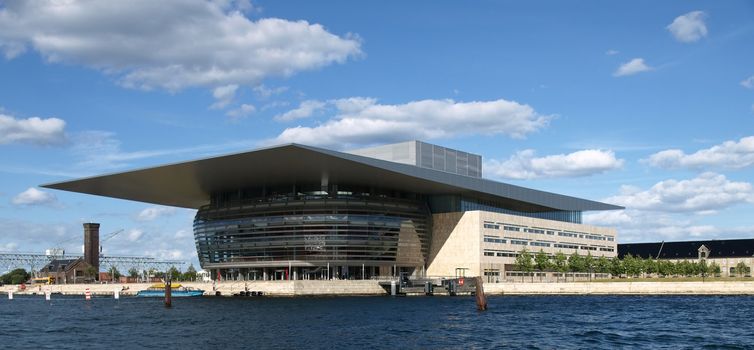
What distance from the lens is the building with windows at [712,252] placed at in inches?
5079

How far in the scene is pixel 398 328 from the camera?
37656mm

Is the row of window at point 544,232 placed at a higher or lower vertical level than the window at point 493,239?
→ higher

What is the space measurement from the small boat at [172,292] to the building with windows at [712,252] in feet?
232

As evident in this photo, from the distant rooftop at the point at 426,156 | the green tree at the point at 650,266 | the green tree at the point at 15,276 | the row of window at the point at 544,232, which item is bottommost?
the green tree at the point at 15,276

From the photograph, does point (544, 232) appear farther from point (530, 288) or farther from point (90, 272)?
point (90, 272)

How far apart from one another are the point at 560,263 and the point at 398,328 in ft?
206

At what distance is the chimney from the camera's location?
483ft

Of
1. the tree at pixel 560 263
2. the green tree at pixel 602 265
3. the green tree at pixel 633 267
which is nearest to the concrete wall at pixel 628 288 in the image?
the tree at pixel 560 263

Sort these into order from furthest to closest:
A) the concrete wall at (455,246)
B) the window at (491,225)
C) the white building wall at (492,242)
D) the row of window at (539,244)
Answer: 1. the row of window at (539,244)
2. the window at (491,225)
3. the white building wall at (492,242)
4. the concrete wall at (455,246)

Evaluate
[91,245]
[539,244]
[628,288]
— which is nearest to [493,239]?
[539,244]

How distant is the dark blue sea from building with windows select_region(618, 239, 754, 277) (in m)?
81.3

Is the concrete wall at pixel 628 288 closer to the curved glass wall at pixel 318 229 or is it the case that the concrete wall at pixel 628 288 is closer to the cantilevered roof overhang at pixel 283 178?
the cantilevered roof overhang at pixel 283 178

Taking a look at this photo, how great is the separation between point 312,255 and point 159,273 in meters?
87.1

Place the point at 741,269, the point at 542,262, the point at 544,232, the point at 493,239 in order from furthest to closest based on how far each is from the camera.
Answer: the point at 741,269 < the point at 544,232 < the point at 542,262 < the point at 493,239
